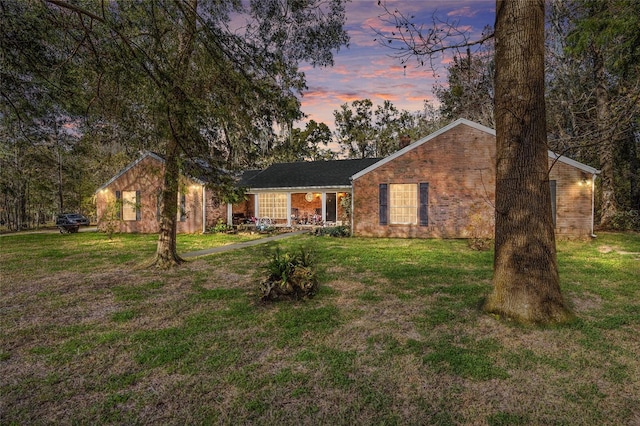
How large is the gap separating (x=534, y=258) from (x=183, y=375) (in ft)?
15.3

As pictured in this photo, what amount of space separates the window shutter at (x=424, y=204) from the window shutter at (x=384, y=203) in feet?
5.17

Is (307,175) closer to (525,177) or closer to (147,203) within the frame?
(147,203)

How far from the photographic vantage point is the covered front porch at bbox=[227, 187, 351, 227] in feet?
66.3

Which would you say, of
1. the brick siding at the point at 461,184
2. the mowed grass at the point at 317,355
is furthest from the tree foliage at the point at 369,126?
the mowed grass at the point at 317,355

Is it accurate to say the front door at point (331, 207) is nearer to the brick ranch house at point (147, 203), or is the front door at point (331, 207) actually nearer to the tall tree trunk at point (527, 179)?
the brick ranch house at point (147, 203)

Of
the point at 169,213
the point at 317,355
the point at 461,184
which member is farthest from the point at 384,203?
the point at 317,355

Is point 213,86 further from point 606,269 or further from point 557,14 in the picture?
point 557,14

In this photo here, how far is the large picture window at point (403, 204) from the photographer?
15828mm

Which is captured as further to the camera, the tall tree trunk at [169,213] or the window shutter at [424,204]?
the window shutter at [424,204]

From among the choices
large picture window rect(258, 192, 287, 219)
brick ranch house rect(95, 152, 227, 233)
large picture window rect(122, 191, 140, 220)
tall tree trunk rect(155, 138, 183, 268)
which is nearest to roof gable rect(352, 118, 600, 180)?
large picture window rect(258, 192, 287, 219)

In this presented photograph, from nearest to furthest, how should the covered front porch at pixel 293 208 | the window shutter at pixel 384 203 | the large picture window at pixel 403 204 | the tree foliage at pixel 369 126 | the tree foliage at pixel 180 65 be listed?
the tree foliage at pixel 180 65, the large picture window at pixel 403 204, the window shutter at pixel 384 203, the covered front porch at pixel 293 208, the tree foliage at pixel 369 126

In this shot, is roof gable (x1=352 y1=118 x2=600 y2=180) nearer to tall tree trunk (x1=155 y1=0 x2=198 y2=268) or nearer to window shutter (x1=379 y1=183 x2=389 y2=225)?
window shutter (x1=379 y1=183 x2=389 y2=225)

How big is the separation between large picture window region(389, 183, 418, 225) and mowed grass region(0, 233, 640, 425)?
333 inches

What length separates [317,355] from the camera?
12.9 ft
